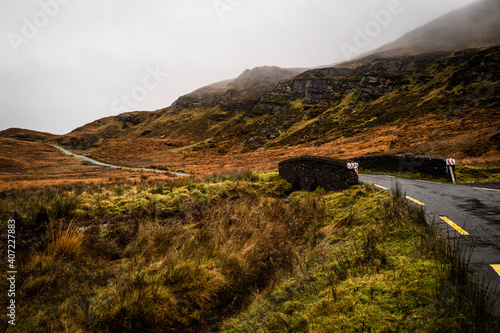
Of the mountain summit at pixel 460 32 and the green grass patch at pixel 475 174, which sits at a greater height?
the mountain summit at pixel 460 32

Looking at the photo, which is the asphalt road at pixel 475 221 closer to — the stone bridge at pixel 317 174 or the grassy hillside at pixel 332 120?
the stone bridge at pixel 317 174

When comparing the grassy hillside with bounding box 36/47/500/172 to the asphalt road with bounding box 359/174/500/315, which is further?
the grassy hillside with bounding box 36/47/500/172

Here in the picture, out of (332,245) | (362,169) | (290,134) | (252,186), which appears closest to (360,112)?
(290,134)

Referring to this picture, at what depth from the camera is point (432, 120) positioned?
39812 mm

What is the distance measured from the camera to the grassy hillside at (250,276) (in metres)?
1.96

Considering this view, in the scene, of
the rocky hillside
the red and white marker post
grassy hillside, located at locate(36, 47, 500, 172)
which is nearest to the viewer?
the red and white marker post

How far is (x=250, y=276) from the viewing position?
3.45 meters

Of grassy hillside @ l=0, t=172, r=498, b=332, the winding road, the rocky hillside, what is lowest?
the winding road

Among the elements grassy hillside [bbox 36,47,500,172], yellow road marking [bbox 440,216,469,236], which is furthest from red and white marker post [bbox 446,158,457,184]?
grassy hillside [bbox 36,47,500,172]

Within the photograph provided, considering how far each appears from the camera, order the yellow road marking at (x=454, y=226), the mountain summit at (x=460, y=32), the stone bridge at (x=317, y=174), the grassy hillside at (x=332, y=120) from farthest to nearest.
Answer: the mountain summit at (x=460, y=32) → the grassy hillside at (x=332, y=120) → the stone bridge at (x=317, y=174) → the yellow road marking at (x=454, y=226)

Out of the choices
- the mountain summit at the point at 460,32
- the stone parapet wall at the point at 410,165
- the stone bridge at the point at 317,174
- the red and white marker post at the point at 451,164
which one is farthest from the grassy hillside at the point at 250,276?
the mountain summit at the point at 460,32

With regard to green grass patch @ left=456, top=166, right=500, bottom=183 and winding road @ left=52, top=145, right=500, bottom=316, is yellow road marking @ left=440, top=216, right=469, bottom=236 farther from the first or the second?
green grass patch @ left=456, top=166, right=500, bottom=183

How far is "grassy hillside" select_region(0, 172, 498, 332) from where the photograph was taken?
1962 millimetres

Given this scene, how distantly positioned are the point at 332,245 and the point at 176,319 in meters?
2.70
